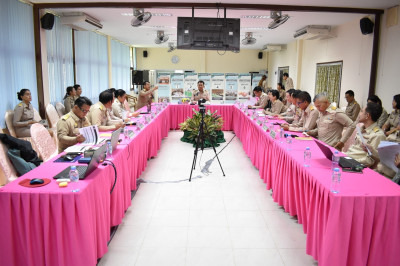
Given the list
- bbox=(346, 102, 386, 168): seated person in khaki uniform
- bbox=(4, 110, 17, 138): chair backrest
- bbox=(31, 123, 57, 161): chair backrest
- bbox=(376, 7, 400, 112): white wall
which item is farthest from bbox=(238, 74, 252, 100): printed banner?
bbox=(31, 123, 57, 161): chair backrest

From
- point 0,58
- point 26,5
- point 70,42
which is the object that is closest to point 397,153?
point 0,58

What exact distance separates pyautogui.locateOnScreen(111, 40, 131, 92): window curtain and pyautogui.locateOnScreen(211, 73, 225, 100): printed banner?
3865 millimetres

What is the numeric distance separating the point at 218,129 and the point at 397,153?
4.40m

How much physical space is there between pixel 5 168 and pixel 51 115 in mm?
3350

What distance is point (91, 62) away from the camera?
28.8ft

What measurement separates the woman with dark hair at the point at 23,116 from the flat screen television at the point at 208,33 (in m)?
2.72

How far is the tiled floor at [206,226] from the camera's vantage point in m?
2.43

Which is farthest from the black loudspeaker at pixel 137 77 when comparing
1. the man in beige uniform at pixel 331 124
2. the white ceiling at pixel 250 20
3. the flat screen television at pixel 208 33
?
the man in beige uniform at pixel 331 124

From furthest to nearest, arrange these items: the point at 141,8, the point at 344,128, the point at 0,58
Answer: the point at 141,8, the point at 0,58, the point at 344,128

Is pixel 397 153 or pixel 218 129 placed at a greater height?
pixel 397 153

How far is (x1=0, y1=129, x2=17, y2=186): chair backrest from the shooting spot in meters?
2.77

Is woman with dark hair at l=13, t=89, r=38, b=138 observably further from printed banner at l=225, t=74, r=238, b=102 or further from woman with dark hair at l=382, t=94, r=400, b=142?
printed banner at l=225, t=74, r=238, b=102

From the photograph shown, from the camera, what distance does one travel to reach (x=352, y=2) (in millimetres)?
5012

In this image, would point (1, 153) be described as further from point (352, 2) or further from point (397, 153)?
point (352, 2)
